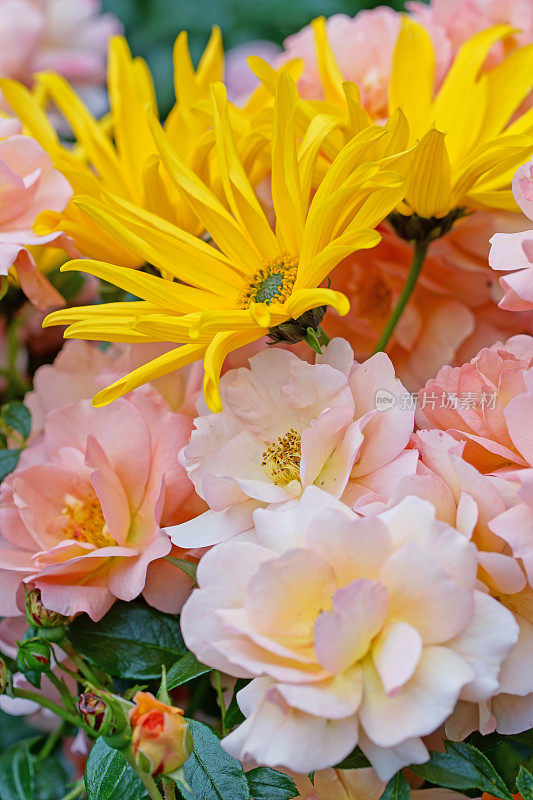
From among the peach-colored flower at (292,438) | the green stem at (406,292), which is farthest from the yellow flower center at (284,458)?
the green stem at (406,292)

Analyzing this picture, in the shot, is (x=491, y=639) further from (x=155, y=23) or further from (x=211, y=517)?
(x=155, y=23)

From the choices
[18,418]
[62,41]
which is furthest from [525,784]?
[62,41]

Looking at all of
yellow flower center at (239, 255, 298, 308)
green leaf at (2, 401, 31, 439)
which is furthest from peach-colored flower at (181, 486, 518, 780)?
green leaf at (2, 401, 31, 439)

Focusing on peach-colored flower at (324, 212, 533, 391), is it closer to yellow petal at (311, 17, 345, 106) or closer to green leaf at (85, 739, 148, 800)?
yellow petal at (311, 17, 345, 106)

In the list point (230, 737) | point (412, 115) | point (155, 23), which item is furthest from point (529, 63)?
point (155, 23)

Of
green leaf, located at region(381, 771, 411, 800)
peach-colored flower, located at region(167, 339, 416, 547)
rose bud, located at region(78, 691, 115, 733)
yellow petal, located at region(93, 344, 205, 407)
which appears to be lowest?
green leaf, located at region(381, 771, 411, 800)

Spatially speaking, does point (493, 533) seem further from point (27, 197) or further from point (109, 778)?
point (27, 197)

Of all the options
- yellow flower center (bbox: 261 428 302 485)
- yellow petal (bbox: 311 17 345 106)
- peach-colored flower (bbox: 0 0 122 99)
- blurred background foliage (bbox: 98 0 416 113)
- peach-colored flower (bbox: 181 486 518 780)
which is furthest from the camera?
blurred background foliage (bbox: 98 0 416 113)

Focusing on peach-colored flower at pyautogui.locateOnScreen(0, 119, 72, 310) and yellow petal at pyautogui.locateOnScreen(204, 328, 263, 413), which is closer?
yellow petal at pyautogui.locateOnScreen(204, 328, 263, 413)
